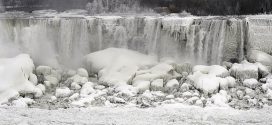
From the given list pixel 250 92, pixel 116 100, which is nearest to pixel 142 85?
pixel 116 100

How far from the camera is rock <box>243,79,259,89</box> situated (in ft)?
34.9

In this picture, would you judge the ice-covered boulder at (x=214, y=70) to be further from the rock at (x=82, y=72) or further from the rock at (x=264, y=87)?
the rock at (x=82, y=72)

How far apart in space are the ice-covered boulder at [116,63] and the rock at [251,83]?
2655 mm

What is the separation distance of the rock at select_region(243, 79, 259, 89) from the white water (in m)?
1.52

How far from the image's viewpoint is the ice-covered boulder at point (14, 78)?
10.3 m

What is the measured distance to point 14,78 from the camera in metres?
10.6

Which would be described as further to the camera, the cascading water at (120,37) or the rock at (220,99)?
the cascading water at (120,37)

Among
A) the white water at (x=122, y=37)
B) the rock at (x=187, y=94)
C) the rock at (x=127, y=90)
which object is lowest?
the rock at (x=187, y=94)

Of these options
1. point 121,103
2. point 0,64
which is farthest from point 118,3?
point 121,103

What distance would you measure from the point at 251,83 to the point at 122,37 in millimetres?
4178

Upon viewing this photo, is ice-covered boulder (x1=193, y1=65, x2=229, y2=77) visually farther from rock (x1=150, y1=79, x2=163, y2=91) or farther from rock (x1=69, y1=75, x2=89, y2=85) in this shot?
rock (x1=69, y1=75, x2=89, y2=85)

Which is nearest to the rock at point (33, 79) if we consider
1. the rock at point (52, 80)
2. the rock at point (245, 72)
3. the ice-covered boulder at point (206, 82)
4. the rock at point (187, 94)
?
the rock at point (52, 80)

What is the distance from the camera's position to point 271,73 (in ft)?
37.1

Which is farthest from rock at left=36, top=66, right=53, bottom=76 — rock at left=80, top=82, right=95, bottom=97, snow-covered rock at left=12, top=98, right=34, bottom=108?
snow-covered rock at left=12, top=98, right=34, bottom=108
